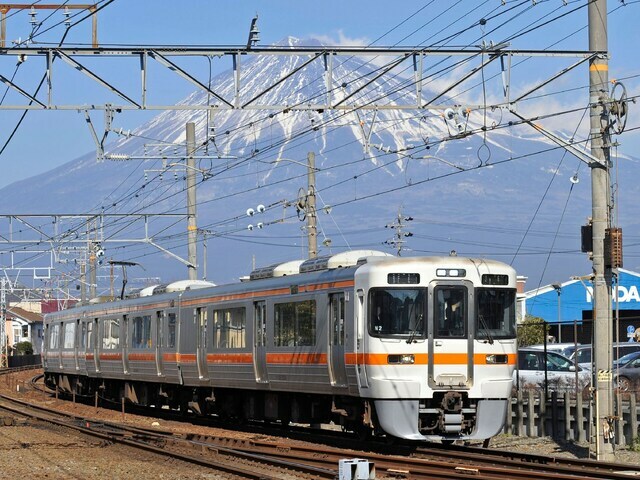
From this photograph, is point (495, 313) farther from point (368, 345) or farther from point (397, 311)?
point (368, 345)

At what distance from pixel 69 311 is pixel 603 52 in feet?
83.1

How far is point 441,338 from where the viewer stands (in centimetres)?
1902

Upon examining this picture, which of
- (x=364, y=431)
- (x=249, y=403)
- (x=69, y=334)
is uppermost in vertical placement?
(x=69, y=334)

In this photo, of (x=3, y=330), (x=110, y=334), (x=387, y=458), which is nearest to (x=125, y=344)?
(x=110, y=334)

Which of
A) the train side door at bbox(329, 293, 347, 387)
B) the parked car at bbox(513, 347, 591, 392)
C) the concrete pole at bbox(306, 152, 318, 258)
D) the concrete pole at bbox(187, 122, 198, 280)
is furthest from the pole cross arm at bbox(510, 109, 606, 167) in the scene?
the concrete pole at bbox(187, 122, 198, 280)

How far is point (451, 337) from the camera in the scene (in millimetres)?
19078

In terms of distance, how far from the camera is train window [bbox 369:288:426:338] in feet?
62.2

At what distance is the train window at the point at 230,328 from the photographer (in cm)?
2423

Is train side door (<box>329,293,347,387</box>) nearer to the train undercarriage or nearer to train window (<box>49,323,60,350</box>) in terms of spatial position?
the train undercarriage

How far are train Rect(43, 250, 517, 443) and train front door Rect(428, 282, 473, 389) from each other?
0.01 meters

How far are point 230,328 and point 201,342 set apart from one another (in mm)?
1921

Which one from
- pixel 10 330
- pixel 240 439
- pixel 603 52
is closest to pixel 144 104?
pixel 240 439

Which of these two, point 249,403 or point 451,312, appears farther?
point 249,403

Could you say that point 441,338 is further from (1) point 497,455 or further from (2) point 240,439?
(2) point 240,439
